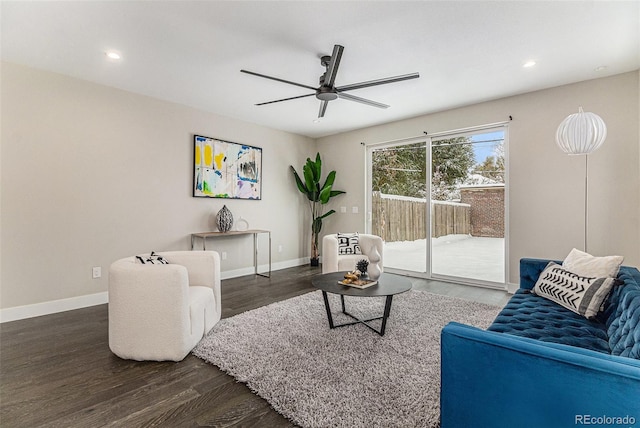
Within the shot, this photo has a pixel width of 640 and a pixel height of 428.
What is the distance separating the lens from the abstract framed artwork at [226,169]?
4.46 meters

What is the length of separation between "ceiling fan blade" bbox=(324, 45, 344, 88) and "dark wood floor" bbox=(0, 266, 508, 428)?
2.56 m

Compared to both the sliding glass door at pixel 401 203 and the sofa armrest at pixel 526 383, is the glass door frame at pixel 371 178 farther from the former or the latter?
the sofa armrest at pixel 526 383

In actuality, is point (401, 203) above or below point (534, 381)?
above

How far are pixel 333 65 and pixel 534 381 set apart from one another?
2.50m

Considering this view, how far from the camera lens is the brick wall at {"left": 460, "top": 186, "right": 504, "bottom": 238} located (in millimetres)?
4207

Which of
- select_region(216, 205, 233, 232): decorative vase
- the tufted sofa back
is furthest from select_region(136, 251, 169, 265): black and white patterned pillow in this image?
the tufted sofa back

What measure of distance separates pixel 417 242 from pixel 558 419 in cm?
415

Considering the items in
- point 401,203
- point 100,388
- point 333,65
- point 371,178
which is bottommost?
point 100,388

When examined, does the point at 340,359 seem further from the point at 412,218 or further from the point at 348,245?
the point at 412,218

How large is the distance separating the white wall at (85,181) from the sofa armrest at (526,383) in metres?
4.01

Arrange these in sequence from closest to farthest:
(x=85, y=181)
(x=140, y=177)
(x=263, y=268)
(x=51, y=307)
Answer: (x=51, y=307), (x=85, y=181), (x=140, y=177), (x=263, y=268)

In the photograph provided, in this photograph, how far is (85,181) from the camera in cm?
347

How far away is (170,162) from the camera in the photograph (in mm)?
4176

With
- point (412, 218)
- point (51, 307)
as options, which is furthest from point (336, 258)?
point (51, 307)
